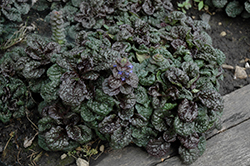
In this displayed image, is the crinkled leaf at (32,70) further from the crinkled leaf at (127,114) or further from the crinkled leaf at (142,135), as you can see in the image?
the crinkled leaf at (142,135)

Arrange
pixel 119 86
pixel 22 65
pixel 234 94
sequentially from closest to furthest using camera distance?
pixel 119 86, pixel 22 65, pixel 234 94

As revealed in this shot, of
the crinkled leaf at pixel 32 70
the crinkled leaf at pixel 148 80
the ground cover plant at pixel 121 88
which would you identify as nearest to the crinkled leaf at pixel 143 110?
the ground cover plant at pixel 121 88

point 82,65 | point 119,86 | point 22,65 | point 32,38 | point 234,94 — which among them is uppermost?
point 32,38

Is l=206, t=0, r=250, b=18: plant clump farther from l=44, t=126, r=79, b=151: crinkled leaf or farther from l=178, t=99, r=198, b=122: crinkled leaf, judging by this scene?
l=44, t=126, r=79, b=151: crinkled leaf

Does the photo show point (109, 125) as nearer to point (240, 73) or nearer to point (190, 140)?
point (190, 140)

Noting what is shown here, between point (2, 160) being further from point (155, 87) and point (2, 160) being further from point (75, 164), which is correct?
point (155, 87)

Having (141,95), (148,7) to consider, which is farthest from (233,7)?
(141,95)

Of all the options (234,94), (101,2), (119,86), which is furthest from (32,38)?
(234,94)

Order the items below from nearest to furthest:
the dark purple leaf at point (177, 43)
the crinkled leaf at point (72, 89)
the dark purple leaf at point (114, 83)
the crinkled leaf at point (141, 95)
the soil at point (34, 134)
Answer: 1. the dark purple leaf at point (114, 83)
2. the crinkled leaf at point (72, 89)
3. the crinkled leaf at point (141, 95)
4. the soil at point (34, 134)
5. the dark purple leaf at point (177, 43)

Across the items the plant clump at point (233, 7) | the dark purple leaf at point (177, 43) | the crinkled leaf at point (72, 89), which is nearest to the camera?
the crinkled leaf at point (72, 89)
